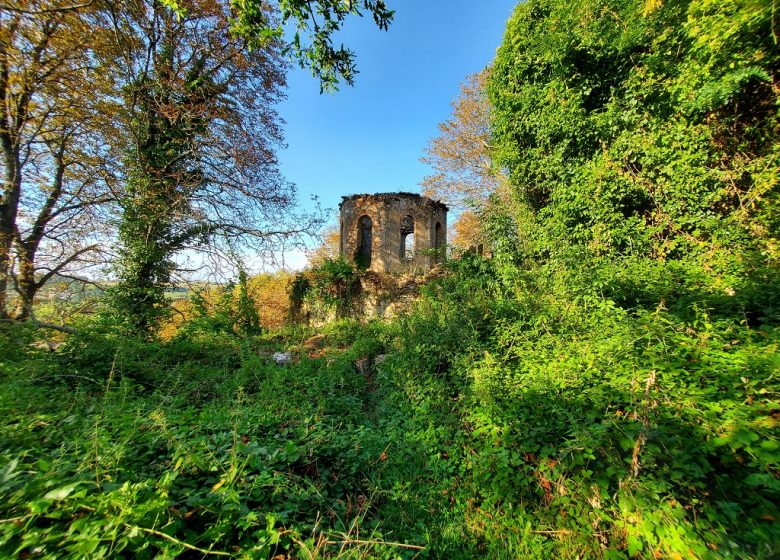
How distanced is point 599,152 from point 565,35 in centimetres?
260

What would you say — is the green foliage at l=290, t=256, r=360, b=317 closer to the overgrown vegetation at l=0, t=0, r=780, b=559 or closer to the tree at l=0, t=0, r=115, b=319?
the overgrown vegetation at l=0, t=0, r=780, b=559

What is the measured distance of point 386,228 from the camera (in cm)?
1590

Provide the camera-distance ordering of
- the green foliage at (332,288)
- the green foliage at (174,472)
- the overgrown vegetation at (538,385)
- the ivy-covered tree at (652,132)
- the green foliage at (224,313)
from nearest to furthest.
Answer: the green foliage at (174,472) → the overgrown vegetation at (538,385) → the ivy-covered tree at (652,132) → the green foliage at (224,313) → the green foliage at (332,288)

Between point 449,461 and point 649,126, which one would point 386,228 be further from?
point 449,461

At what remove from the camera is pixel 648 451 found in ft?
7.36

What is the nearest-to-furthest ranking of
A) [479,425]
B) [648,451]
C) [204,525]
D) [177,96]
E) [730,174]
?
1. [204,525]
2. [648,451]
3. [479,425]
4. [730,174]
5. [177,96]

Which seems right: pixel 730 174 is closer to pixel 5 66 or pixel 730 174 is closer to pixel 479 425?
pixel 479 425

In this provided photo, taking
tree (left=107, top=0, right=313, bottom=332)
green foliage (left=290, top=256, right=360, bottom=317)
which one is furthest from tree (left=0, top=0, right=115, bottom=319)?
green foliage (left=290, top=256, right=360, bottom=317)

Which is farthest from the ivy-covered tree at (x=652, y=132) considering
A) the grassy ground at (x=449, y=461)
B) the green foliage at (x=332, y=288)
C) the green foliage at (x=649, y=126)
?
the green foliage at (x=332, y=288)

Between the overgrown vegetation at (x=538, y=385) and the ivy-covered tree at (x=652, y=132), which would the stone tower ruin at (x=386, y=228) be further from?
the ivy-covered tree at (x=652, y=132)

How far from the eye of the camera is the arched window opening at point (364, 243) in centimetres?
1644

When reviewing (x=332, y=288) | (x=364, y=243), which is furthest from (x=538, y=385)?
(x=364, y=243)

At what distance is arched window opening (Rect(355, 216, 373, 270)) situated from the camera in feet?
53.9

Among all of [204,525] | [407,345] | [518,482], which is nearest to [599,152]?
[407,345]
